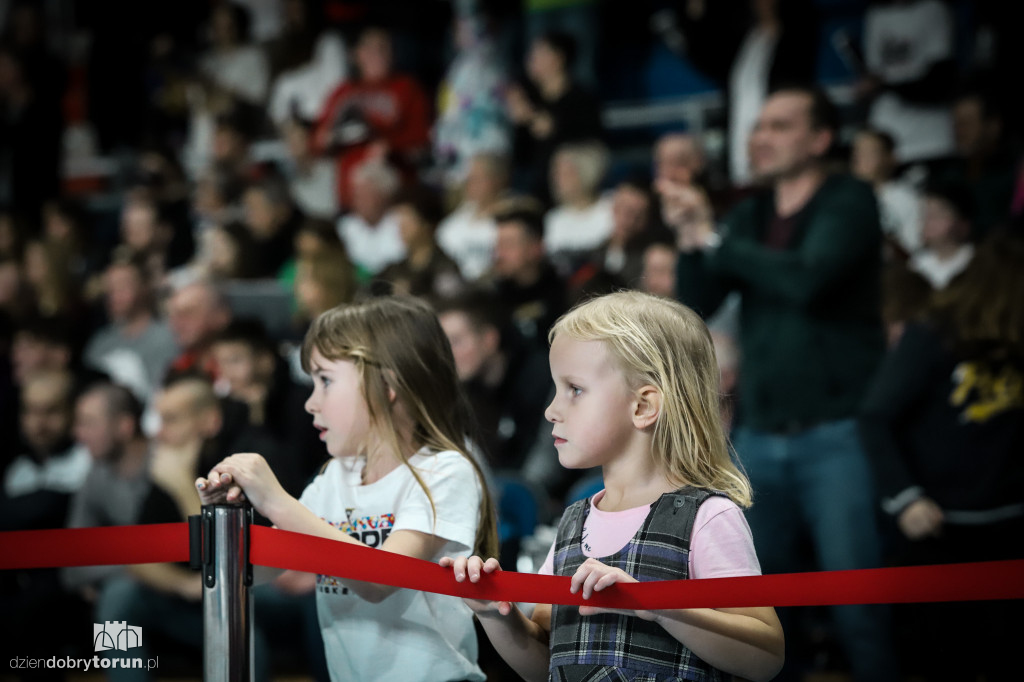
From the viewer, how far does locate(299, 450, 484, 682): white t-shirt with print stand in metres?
2.20

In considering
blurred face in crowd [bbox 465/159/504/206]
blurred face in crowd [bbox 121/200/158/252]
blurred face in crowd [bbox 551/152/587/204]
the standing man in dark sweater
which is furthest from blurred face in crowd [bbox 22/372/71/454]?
the standing man in dark sweater

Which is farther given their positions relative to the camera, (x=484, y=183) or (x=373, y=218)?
(x=373, y=218)

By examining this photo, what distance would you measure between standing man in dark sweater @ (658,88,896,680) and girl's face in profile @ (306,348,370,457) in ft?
4.19

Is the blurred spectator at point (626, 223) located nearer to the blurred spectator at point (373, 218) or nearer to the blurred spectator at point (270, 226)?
the blurred spectator at point (373, 218)

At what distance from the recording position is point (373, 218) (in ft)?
21.1

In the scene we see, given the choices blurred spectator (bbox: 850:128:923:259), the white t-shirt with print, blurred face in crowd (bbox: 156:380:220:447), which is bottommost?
the white t-shirt with print

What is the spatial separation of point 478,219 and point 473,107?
0.93 meters

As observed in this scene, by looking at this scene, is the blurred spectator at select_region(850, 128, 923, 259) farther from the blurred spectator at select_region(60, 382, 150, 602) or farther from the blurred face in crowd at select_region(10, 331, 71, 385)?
the blurred face in crowd at select_region(10, 331, 71, 385)

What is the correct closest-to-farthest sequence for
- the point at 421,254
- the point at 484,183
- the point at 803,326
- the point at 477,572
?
the point at 477,572
the point at 803,326
the point at 421,254
the point at 484,183

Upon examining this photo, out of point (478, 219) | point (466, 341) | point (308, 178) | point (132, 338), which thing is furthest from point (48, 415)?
point (308, 178)

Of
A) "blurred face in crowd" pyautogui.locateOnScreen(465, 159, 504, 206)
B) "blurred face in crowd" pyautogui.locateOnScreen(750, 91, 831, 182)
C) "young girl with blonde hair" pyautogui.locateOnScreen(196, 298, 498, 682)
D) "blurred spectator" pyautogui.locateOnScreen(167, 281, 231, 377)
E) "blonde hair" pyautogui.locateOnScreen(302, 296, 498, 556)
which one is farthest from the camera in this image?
"blurred face in crowd" pyautogui.locateOnScreen(465, 159, 504, 206)

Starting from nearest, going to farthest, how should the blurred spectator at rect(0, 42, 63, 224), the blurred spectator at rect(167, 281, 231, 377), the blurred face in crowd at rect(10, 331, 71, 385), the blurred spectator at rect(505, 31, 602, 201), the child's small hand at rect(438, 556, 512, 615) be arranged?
the child's small hand at rect(438, 556, 512, 615), the blurred spectator at rect(167, 281, 231, 377), the blurred face in crowd at rect(10, 331, 71, 385), the blurred spectator at rect(505, 31, 602, 201), the blurred spectator at rect(0, 42, 63, 224)

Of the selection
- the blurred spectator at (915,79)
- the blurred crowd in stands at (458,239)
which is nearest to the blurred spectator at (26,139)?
the blurred crowd in stands at (458,239)

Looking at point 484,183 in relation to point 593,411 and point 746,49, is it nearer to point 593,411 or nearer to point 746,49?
point 746,49
